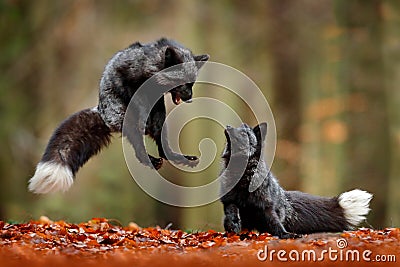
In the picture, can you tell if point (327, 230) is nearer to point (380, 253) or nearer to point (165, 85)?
point (380, 253)

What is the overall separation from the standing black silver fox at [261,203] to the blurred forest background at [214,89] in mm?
6462

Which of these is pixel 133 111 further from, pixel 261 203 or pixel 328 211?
pixel 328 211

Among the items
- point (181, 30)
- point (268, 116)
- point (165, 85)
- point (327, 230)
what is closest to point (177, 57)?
point (165, 85)

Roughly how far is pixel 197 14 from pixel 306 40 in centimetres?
311

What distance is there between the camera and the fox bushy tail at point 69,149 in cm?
862

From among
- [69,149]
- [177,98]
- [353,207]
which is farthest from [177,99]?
[353,207]

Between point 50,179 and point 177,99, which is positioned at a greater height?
point 177,99

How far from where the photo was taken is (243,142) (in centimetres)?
862

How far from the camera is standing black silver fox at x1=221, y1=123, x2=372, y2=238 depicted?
27.8 ft

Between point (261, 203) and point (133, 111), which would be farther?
point (133, 111)

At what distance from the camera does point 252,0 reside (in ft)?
62.8

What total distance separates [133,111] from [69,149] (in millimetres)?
1008

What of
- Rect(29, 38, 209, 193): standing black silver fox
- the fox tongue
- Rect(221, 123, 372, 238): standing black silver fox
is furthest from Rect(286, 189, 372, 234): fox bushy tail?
the fox tongue

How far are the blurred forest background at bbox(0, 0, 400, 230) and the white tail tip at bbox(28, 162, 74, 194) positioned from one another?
26.2 feet
